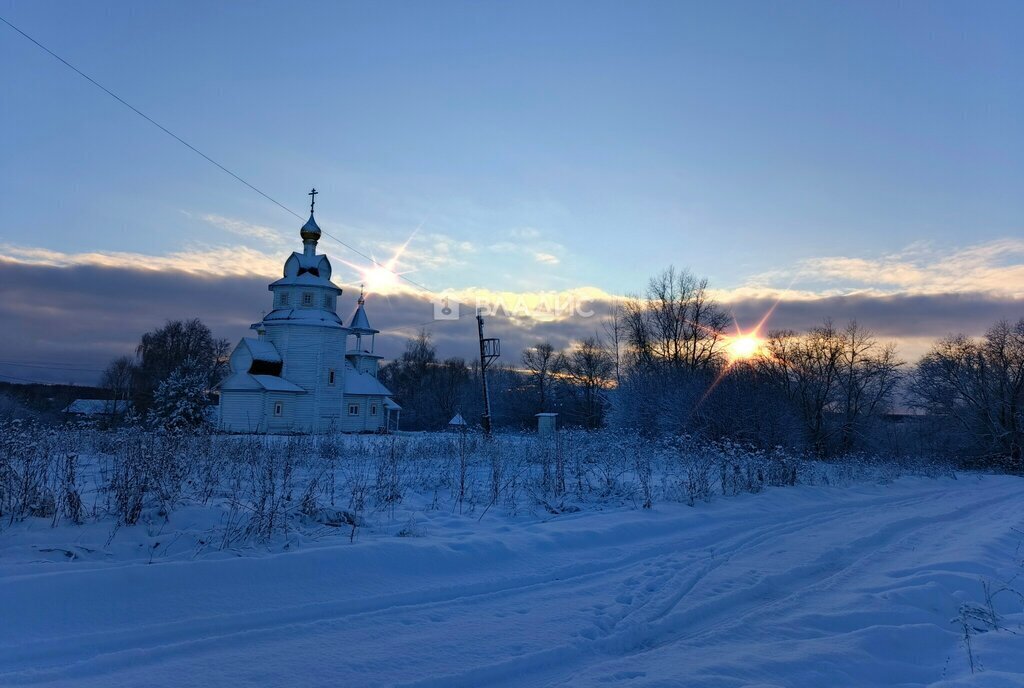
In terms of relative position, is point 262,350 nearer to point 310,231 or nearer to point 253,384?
point 253,384

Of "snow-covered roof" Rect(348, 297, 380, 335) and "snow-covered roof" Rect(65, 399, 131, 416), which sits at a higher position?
"snow-covered roof" Rect(348, 297, 380, 335)

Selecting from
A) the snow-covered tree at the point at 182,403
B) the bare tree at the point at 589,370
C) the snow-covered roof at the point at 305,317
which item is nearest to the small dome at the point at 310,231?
the snow-covered roof at the point at 305,317

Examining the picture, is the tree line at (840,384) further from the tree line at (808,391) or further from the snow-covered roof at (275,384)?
the snow-covered roof at (275,384)

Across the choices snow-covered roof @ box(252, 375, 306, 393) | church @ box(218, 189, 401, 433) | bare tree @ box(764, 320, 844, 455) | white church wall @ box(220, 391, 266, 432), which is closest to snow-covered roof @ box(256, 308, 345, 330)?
church @ box(218, 189, 401, 433)

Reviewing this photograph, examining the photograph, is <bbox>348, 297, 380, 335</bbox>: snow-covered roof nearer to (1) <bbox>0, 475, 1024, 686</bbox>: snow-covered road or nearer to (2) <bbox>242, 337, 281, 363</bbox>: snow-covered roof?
(2) <bbox>242, 337, 281, 363</bbox>: snow-covered roof

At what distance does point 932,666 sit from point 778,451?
11.1 m

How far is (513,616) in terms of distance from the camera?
4.86 m

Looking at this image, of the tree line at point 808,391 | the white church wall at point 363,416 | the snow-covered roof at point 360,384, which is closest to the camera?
the tree line at point 808,391

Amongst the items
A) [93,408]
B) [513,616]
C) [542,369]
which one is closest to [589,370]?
[542,369]

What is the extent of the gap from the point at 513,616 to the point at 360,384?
122ft

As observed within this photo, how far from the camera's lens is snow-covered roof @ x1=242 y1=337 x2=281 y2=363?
1405 inches

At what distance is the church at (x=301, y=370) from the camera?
3481 centimetres

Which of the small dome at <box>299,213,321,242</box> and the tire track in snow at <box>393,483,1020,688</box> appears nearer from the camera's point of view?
the tire track in snow at <box>393,483,1020,688</box>

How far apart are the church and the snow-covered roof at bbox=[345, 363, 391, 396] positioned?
0.19ft
